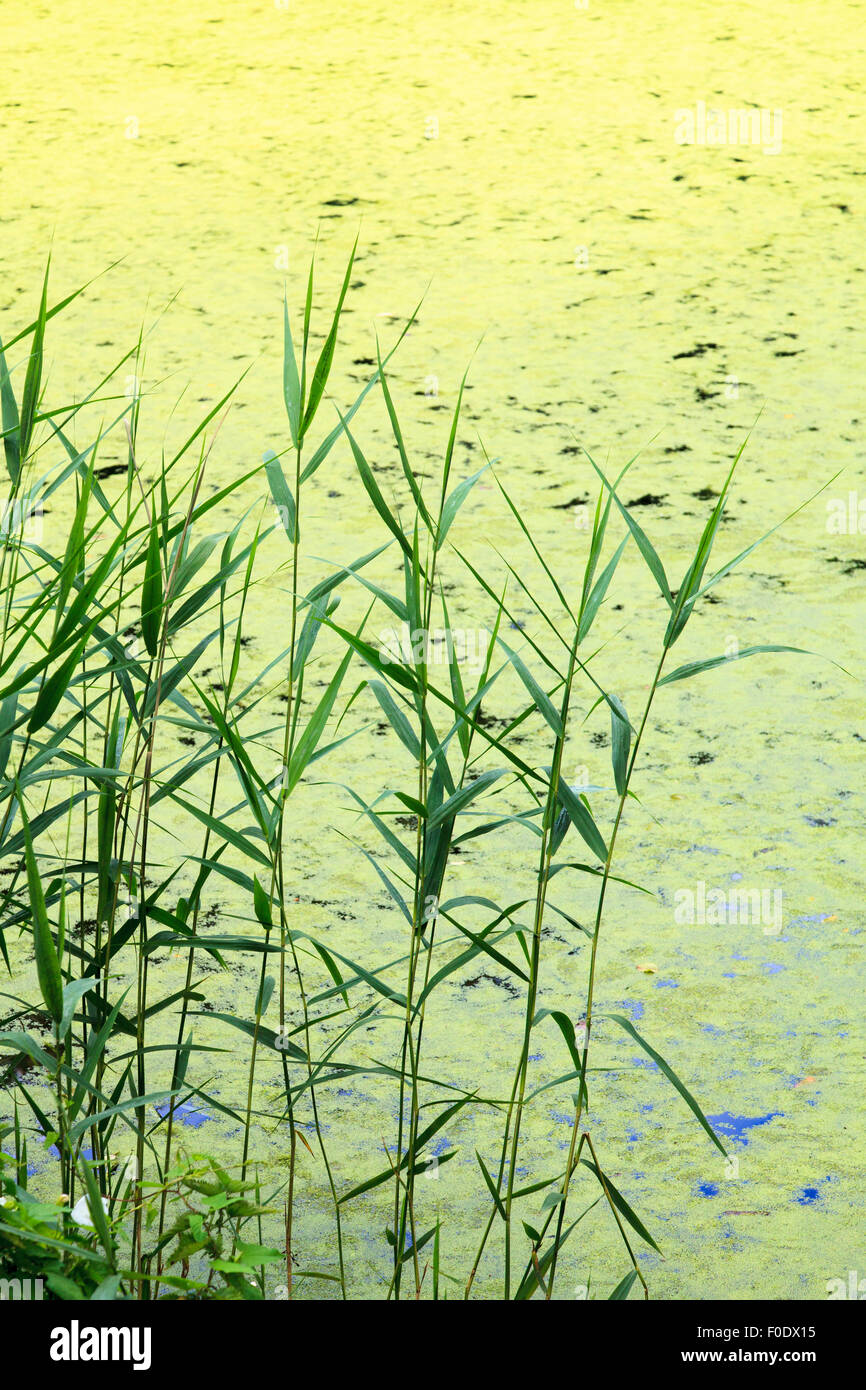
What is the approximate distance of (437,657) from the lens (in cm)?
234

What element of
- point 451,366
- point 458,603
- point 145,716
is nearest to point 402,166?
point 451,366

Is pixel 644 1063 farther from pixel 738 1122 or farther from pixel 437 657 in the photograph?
pixel 437 657

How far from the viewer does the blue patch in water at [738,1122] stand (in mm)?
1452

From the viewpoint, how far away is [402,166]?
4.41 meters

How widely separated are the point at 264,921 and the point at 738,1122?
2.00ft

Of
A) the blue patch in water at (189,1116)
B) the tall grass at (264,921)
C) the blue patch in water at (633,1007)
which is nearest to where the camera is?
the tall grass at (264,921)

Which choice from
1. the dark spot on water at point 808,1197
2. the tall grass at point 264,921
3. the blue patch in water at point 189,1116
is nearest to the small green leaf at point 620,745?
the tall grass at point 264,921

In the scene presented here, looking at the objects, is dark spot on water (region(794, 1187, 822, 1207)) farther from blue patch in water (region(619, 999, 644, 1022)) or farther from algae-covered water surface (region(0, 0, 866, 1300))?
blue patch in water (region(619, 999, 644, 1022))

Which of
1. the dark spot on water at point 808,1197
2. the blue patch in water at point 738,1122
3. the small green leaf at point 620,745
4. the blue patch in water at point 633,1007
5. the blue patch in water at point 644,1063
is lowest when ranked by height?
the dark spot on water at point 808,1197

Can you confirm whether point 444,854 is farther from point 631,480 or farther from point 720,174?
point 720,174

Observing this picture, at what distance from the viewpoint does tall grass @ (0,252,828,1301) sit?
1.06m

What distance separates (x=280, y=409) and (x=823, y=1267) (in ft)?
7.25

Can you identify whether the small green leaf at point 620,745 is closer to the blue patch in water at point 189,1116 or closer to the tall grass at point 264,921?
the tall grass at point 264,921

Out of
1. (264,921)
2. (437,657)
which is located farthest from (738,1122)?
(437,657)
